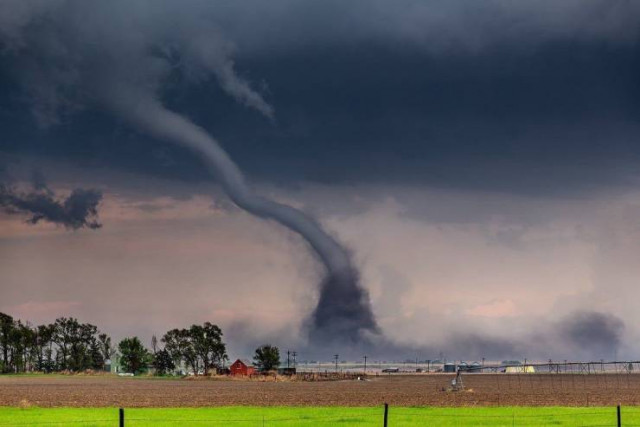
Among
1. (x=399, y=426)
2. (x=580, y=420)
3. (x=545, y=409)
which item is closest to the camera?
(x=399, y=426)

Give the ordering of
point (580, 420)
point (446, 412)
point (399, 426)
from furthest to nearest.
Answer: point (446, 412)
point (580, 420)
point (399, 426)

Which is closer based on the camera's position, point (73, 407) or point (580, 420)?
point (580, 420)

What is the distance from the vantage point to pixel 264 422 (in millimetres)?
63438

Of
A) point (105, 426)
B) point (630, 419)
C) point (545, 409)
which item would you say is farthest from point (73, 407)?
point (630, 419)

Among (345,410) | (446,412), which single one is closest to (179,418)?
(345,410)

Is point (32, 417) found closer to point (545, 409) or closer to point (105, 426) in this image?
point (105, 426)

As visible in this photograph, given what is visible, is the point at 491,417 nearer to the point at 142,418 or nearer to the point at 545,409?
the point at 545,409

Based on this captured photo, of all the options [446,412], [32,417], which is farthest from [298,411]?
[32,417]

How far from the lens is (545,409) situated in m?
85.2

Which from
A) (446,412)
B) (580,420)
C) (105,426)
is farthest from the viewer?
(446,412)

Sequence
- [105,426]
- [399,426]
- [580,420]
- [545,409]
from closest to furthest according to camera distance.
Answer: [105,426] → [399,426] → [580,420] → [545,409]

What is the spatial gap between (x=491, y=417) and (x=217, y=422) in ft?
74.3

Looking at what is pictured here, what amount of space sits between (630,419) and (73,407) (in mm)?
52867

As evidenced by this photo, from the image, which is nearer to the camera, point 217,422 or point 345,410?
point 217,422
